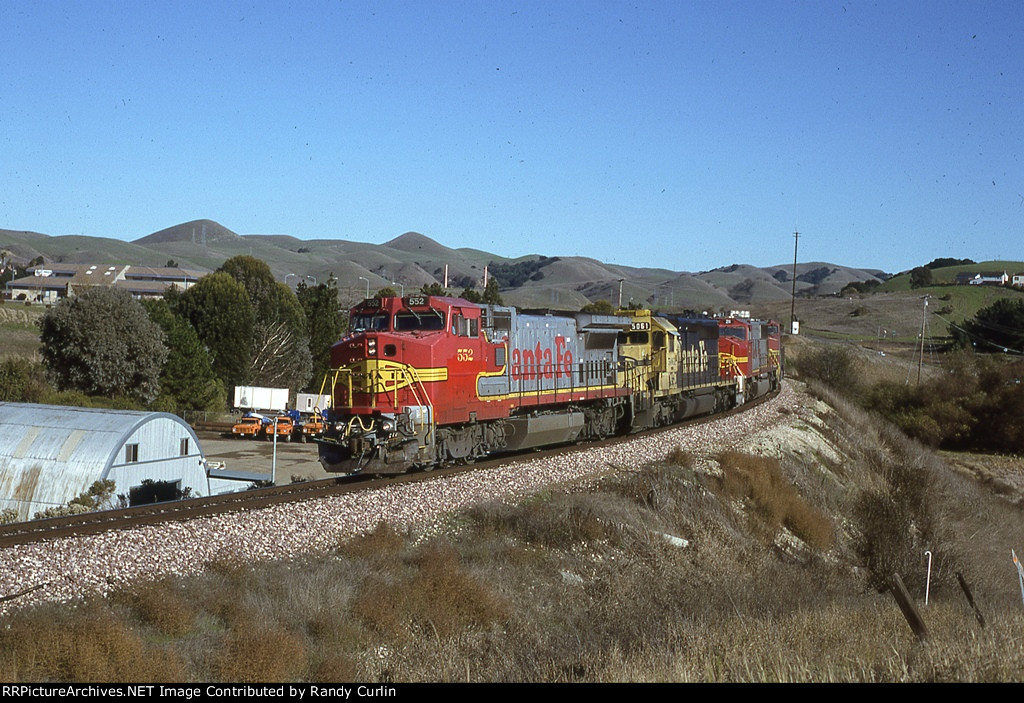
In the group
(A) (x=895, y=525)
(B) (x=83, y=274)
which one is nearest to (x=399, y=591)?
(A) (x=895, y=525)

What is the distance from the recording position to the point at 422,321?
757 inches

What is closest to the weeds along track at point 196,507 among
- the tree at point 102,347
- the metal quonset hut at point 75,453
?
the metal quonset hut at point 75,453

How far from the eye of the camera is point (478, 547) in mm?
14430

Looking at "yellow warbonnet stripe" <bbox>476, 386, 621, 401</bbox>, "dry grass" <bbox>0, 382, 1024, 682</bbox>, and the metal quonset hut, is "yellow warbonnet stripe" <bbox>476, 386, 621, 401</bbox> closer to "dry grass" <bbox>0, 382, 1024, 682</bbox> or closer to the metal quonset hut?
"dry grass" <bbox>0, 382, 1024, 682</bbox>

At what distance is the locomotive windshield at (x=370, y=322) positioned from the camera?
19.5m

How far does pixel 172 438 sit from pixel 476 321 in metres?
12.1

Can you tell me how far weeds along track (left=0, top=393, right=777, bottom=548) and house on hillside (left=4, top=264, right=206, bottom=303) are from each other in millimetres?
103006

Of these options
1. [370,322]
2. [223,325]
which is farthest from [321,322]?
[370,322]

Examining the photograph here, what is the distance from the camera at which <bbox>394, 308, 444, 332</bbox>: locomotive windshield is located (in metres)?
19.2

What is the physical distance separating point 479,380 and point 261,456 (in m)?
22.3

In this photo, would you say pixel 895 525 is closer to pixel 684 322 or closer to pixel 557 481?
pixel 557 481

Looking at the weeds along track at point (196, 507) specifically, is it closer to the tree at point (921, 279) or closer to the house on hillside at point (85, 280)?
the house on hillside at point (85, 280)

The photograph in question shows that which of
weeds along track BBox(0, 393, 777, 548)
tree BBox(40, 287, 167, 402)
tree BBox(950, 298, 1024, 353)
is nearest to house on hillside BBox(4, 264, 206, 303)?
tree BBox(40, 287, 167, 402)
